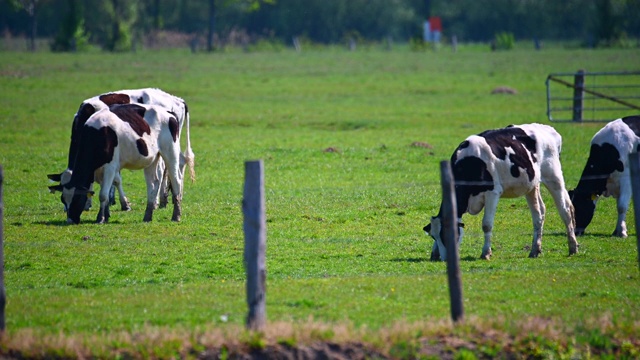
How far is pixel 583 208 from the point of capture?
17.1 meters

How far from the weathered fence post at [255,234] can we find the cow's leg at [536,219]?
6486 mm

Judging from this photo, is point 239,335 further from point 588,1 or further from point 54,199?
point 588,1

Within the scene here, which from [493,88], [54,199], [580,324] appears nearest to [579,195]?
[580,324]

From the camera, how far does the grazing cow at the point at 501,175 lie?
14406 mm

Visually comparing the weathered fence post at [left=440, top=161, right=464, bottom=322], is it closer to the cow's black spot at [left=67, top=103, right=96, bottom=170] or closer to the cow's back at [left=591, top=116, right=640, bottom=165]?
the cow's back at [left=591, top=116, right=640, bottom=165]

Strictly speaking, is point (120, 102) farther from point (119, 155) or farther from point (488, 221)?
point (488, 221)

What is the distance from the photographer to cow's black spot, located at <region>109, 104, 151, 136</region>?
18.5 metres

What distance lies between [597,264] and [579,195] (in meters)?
3.66

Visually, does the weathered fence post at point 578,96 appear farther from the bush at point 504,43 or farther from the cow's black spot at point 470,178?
the bush at point 504,43

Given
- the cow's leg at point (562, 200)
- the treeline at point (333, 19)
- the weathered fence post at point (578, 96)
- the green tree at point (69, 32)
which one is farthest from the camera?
the treeline at point (333, 19)

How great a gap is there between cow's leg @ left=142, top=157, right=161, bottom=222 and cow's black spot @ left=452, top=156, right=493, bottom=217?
6590mm

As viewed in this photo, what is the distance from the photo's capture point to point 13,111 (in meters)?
35.4

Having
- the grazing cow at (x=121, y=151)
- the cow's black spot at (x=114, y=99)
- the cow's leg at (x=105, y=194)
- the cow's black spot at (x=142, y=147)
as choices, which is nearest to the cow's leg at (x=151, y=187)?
the grazing cow at (x=121, y=151)

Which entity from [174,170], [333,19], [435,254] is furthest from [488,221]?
[333,19]
